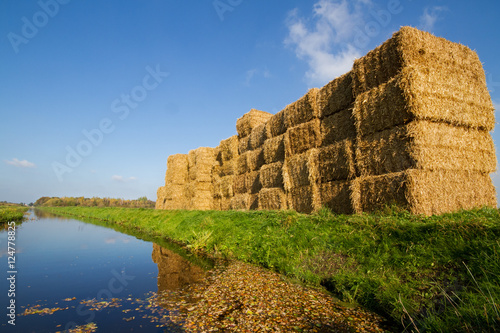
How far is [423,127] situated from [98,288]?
40.4 ft

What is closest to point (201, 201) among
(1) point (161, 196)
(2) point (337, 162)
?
(1) point (161, 196)

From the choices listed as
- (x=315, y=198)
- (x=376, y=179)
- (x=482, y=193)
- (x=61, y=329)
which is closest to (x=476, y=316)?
(x=376, y=179)

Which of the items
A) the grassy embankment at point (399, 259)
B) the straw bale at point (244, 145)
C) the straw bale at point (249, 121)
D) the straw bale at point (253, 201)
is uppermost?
→ the straw bale at point (249, 121)

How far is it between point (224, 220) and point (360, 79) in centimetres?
1040

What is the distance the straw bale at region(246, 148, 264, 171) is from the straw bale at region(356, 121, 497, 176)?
931 cm

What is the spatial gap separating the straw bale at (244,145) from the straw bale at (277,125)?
3.59 meters

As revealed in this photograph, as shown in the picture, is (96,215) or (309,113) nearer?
(309,113)

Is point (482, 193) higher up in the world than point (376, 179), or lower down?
lower down

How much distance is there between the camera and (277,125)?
18203 millimetres

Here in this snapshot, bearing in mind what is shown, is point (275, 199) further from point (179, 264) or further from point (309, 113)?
point (179, 264)

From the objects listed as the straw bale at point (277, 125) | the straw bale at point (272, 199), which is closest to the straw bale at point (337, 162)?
the straw bale at point (272, 199)

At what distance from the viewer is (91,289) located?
8445 millimetres

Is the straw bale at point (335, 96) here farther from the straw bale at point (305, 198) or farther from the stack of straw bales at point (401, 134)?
the straw bale at point (305, 198)

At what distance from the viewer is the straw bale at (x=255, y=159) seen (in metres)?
20.1
